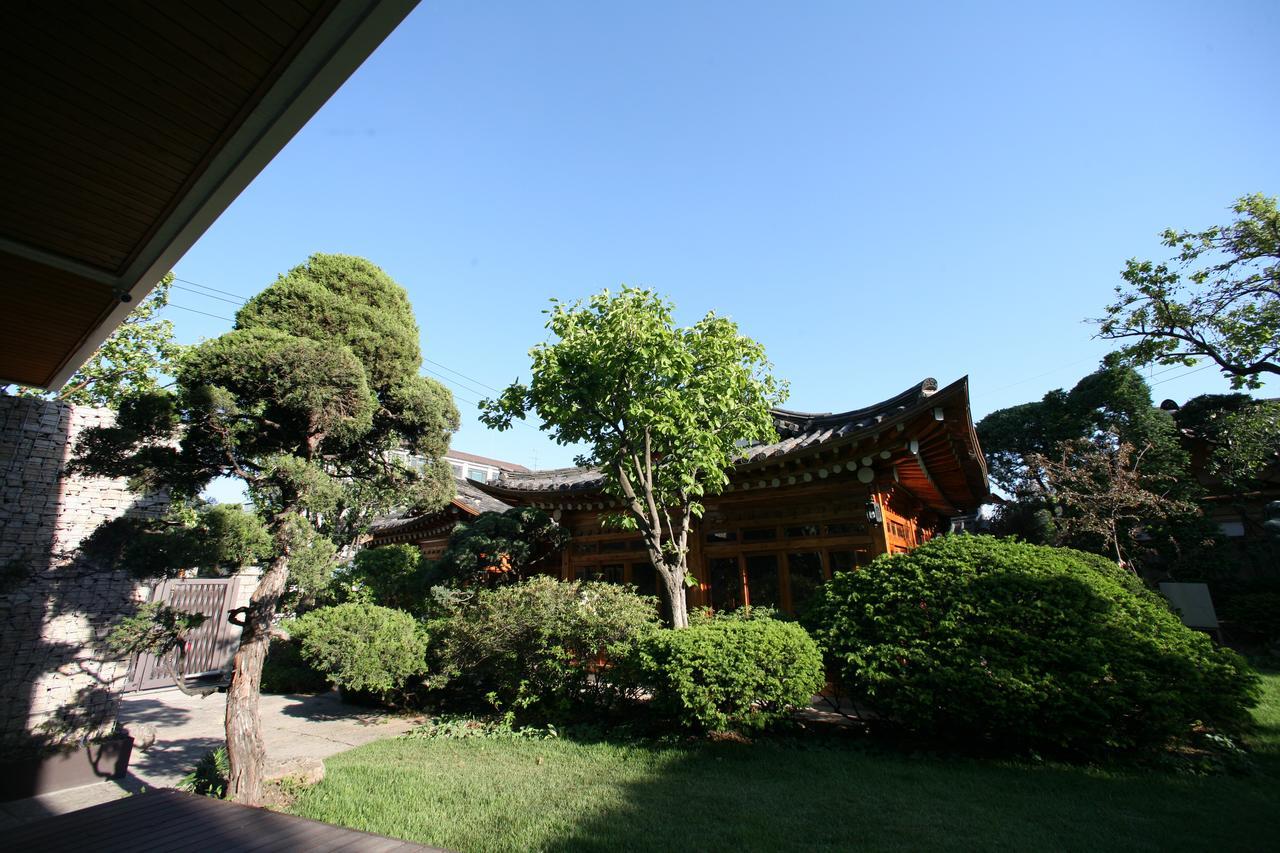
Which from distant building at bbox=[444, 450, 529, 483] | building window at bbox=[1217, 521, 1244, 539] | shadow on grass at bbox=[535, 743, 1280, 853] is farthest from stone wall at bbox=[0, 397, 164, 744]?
distant building at bbox=[444, 450, 529, 483]

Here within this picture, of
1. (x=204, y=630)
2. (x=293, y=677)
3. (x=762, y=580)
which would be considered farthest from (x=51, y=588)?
(x=762, y=580)

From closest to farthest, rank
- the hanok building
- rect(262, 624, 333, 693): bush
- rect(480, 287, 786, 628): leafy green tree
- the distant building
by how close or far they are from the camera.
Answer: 1. rect(480, 287, 786, 628): leafy green tree
2. the hanok building
3. rect(262, 624, 333, 693): bush
4. the distant building

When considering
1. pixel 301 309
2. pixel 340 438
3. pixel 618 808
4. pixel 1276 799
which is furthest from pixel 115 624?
pixel 1276 799

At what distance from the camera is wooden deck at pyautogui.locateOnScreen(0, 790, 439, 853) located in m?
2.53

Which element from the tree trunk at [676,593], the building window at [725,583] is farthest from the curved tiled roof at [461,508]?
the tree trunk at [676,593]

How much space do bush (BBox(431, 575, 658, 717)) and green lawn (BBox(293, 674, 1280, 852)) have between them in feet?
4.12

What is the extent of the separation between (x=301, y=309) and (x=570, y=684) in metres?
5.06

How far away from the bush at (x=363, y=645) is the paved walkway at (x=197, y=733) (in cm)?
58

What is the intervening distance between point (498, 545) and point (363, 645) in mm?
2826

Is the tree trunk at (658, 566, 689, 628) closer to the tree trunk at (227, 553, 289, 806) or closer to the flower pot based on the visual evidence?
the tree trunk at (227, 553, 289, 806)

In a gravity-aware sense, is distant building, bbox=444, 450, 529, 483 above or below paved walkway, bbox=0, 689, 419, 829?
above

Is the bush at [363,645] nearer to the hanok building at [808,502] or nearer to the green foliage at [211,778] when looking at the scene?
the green foliage at [211,778]

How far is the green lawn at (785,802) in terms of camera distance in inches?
138

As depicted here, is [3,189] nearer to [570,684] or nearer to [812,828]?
[812,828]
